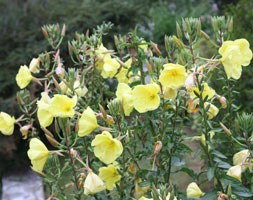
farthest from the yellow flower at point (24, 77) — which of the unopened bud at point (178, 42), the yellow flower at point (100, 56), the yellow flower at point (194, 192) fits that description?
the yellow flower at point (194, 192)

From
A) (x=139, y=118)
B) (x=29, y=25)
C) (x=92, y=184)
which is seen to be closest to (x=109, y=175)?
(x=92, y=184)

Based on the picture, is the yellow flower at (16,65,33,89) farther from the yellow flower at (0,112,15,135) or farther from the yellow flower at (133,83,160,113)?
the yellow flower at (133,83,160,113)

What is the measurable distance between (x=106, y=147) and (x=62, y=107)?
199mm

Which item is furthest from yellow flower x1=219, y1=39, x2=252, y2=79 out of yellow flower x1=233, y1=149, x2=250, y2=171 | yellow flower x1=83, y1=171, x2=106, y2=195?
yellow flower x1=83, y1=171, x2=106, y2=195

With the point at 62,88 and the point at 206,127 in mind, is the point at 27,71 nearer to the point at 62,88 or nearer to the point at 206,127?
the point at 62,88

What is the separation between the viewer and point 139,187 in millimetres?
2047

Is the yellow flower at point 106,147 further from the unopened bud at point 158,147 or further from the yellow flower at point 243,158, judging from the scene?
the yellow flower at point 243,158

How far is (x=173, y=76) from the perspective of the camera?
71.7 inches

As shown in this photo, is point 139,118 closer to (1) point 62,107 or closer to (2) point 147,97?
(2) point 147,97

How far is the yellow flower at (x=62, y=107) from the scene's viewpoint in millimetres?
1760

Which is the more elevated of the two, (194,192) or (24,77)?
(24,77)

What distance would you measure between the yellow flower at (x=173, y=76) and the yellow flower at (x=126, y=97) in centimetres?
14

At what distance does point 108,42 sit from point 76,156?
475cm

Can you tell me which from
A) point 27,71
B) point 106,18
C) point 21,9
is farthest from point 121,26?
point 27,71
